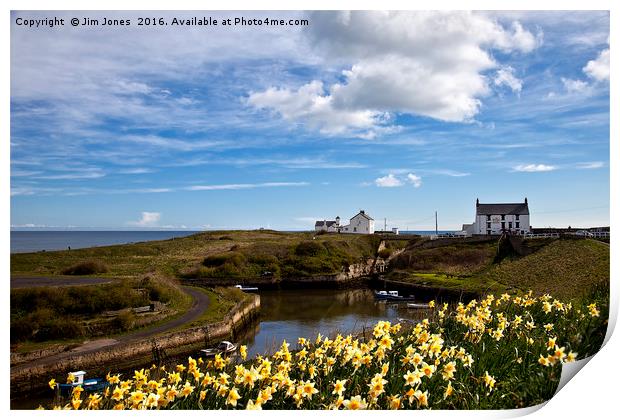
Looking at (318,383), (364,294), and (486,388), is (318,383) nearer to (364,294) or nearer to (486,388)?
(486,388)

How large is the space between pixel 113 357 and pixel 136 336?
3.43 ft

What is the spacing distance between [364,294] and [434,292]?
149 inches

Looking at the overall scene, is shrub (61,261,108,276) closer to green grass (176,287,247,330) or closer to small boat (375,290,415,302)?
green grass (176,287,247,330)

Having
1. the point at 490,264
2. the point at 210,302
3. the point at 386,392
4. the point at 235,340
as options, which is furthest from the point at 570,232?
the point at 386,392

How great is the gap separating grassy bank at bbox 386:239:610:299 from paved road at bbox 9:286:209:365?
25.6 feet

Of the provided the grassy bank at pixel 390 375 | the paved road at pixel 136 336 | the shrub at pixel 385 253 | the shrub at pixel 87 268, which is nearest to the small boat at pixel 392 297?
the paved road at pixel 136 336

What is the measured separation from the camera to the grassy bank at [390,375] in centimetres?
290

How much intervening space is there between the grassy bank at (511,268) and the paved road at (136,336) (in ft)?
25.6

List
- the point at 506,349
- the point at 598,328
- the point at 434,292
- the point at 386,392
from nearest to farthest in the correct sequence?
the point at 386,392 < the point at 506,349 < the point at 598,328 < the point at 434,292

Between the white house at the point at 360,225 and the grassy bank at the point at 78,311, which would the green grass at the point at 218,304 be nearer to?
the grassy bank at the point at 78,311

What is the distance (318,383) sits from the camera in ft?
10.6

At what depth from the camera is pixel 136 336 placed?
10555mm

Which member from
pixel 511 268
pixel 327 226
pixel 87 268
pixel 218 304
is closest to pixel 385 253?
pixel 327 226

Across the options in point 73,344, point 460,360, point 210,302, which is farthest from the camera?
point 210,302
